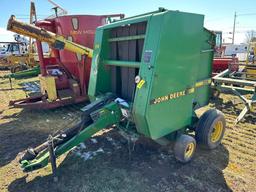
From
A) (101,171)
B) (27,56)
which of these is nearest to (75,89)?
(101,171)

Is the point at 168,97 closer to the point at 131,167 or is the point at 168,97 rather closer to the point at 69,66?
the point at 131,167

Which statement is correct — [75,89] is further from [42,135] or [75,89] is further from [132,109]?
[132,109]

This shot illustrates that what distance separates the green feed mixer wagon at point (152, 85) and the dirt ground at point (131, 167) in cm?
25

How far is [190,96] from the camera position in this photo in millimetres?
3078

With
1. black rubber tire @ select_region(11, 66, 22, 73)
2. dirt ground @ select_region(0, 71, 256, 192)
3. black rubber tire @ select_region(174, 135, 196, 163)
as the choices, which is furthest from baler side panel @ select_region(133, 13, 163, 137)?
black rubber tire @ select_region(11, 66, 22, 73)

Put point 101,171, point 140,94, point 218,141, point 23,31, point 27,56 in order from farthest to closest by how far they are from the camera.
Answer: point 27,56 → point 23,31 → point 218,141 → point 101,171 → point 140,94

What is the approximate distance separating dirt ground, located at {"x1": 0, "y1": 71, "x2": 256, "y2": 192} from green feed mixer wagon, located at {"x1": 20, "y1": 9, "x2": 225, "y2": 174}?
0.81 ft

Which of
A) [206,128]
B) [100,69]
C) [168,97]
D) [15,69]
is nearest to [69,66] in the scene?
[100,69]

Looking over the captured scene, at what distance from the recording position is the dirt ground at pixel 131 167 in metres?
2.67

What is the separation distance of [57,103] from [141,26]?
333 cm

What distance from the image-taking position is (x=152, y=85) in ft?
8.26

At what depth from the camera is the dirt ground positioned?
2674 mm

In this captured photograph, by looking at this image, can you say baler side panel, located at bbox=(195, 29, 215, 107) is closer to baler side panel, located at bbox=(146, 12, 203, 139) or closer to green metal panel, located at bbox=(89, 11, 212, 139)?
green metal panel, located at bbox=(89, 11, 212, 139)

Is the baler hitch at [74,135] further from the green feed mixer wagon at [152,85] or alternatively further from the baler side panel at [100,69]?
the baler side panel at [100,69]
